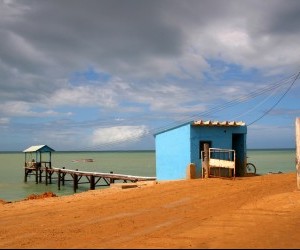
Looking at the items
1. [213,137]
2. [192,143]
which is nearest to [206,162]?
[192,143]

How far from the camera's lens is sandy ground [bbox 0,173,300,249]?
7816mm

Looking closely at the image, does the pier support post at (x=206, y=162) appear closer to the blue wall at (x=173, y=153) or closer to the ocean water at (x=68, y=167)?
the blue wall at (x=173, y=153)

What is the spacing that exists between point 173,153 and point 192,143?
92.1 inches

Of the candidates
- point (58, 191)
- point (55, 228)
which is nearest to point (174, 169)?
point (55, 228)

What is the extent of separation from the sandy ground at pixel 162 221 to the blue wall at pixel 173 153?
701cm

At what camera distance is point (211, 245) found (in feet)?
23.3

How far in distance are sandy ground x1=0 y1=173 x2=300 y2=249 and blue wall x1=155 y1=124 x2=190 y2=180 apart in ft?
23.0

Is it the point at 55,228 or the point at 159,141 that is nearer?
the point at 55,228

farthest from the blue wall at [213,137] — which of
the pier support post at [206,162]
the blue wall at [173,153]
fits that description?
the pier support post at [206,162]

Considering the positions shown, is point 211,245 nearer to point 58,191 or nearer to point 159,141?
point 159,141

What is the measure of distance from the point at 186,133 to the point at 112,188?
6.04m

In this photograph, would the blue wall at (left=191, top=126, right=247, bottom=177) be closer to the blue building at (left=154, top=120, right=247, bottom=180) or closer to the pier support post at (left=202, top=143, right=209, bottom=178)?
the blue building at (left=154, top=120, right=247, bottom=180)

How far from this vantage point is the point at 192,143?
76.4ft

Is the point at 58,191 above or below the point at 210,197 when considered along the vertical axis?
below
